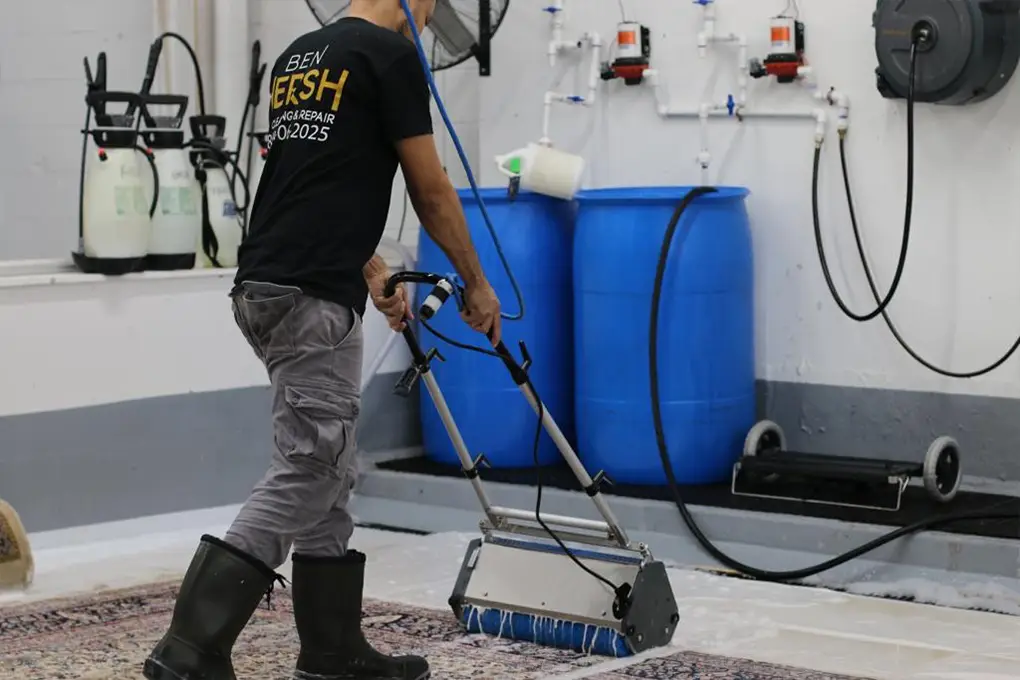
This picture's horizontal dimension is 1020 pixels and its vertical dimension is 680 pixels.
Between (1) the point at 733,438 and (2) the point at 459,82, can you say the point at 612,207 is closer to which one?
(1) the point at 733,438

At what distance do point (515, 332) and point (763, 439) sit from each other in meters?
0.76

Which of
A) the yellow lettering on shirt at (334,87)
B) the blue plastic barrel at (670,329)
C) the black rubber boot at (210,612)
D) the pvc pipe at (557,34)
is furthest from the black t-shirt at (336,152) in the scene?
the pvc pipe at (557,34)

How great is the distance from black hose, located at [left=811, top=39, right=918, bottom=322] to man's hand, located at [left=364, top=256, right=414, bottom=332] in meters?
1.58

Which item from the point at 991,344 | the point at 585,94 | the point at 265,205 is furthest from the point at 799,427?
the point at 265,205

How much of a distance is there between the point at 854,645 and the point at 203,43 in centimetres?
332

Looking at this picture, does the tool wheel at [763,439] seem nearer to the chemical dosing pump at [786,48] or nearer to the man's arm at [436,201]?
the chemical dosing pump at [786,48]

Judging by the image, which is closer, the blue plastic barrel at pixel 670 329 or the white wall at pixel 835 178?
the white wall at pixel 835 178

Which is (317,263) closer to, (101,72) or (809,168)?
(101,72)

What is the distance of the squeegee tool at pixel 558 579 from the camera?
10.0 ft

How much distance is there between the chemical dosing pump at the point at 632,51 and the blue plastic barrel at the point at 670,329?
444 mm

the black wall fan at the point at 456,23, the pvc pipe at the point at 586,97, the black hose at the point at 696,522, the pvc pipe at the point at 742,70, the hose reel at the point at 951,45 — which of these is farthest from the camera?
the pvc pipe at the point at 586,97

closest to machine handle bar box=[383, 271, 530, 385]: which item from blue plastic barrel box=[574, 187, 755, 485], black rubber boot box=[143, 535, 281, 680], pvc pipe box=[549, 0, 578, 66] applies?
black rubber boot box=[143, 535, 281, 680]

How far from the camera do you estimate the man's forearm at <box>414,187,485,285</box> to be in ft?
8.82

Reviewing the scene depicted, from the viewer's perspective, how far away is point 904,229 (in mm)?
4047
